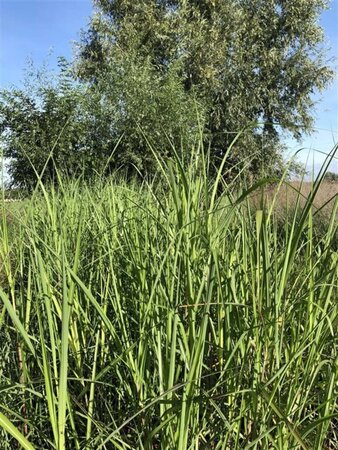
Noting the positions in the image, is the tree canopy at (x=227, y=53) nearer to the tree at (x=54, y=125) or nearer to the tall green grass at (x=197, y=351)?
the tree at (x=54, y=125)

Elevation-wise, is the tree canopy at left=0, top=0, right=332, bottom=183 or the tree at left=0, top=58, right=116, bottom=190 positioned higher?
the tree canopy at left=0, top=0, right=332, bottom=183

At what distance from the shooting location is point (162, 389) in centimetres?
77

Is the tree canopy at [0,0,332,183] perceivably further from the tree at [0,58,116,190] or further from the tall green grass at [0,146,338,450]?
the tall green grass at [0,146,338,450]

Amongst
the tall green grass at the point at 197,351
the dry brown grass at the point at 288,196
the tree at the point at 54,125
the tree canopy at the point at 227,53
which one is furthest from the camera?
the tree canopy at the point at 227,53

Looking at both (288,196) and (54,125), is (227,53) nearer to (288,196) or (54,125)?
(54,125)

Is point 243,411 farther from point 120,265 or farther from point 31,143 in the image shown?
point 31,143

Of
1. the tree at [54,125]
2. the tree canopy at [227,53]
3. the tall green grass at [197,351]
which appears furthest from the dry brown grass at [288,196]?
the tree canopy at [227,53]

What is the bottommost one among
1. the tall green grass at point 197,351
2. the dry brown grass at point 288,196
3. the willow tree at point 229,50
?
the tall green grass at point 197,351

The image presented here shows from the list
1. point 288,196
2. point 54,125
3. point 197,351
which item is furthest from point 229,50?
point 197,351

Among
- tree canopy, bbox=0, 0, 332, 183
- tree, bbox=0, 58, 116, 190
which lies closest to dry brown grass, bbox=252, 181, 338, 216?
tree, bbox=0, 58, 116, 190

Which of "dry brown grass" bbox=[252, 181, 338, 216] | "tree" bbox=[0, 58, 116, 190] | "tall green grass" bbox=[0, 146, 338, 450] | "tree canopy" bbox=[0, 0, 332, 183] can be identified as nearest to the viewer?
"tall green grass" bbox=[0, 146, 338, 450]

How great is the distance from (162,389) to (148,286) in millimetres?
309

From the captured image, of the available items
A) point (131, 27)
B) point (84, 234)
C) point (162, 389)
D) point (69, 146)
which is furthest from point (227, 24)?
point (162, 389)

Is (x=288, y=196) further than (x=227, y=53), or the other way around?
(x=227, y=53)
